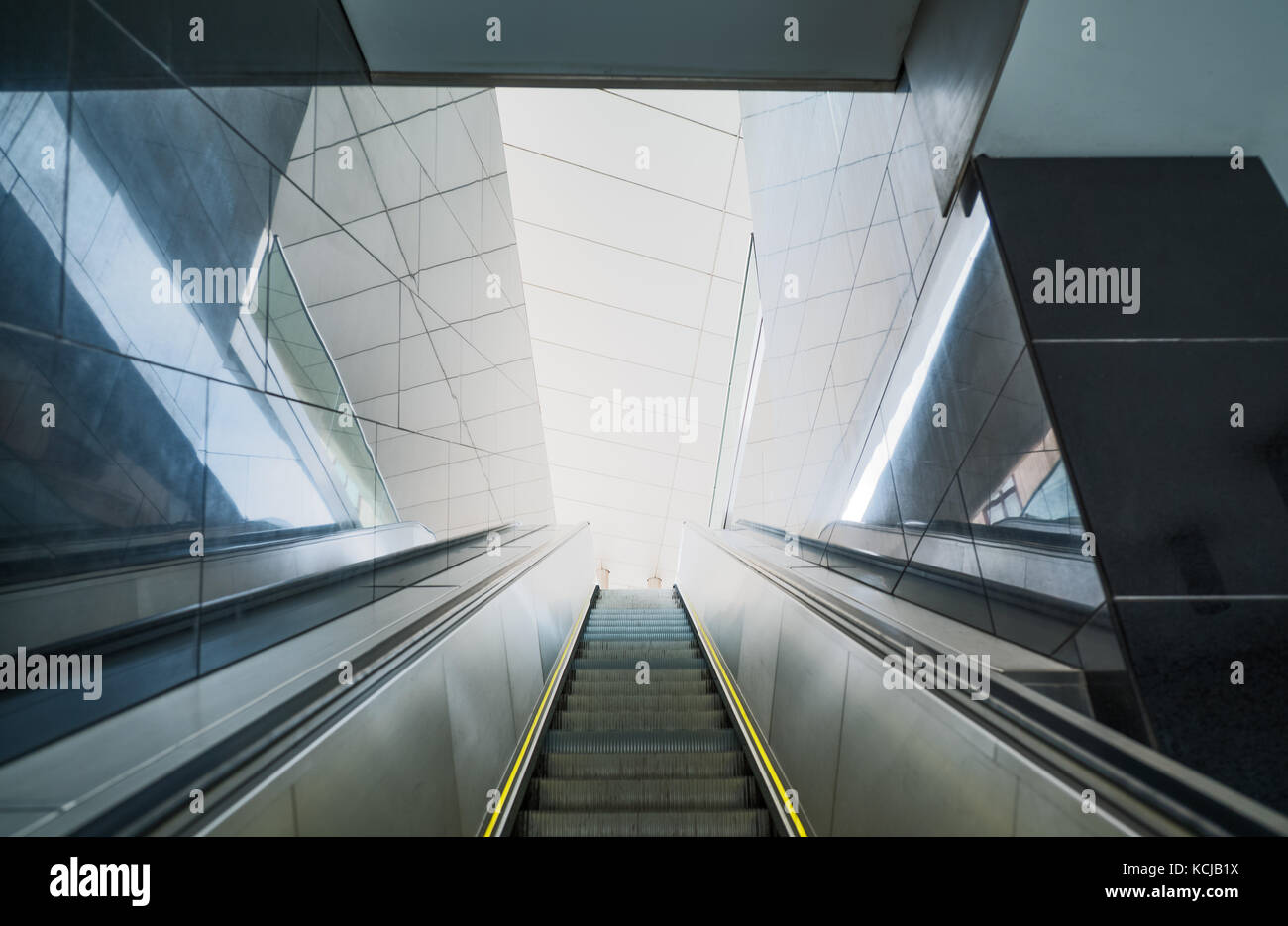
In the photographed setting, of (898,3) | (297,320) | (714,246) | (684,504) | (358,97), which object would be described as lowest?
(684,504)

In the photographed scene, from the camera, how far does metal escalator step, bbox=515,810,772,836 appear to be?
357cm

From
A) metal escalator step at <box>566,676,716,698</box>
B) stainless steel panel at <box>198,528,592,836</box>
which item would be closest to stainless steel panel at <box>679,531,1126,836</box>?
metal escalator step at <box>566,676,716,698</box>

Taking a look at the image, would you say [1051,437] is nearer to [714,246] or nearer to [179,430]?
[179,430]

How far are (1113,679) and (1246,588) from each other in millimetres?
703

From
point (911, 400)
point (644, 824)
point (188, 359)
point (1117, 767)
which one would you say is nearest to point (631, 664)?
point (644, 824)

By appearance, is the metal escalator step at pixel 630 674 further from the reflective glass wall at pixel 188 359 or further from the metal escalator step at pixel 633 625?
the metal escalator step at pixel 633 625

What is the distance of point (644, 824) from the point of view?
3557 millimetres

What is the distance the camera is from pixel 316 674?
8.14ft

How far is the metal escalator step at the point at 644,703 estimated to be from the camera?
5.51 m

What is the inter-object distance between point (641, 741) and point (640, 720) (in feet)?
1.99

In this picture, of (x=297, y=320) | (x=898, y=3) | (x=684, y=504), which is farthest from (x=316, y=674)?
(x=684, y=504)
